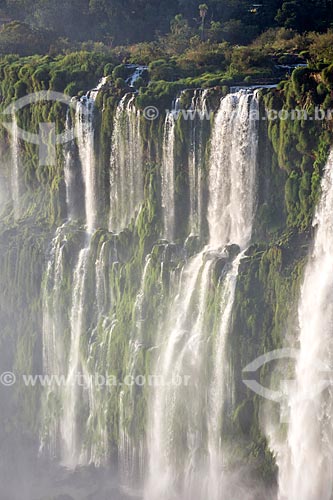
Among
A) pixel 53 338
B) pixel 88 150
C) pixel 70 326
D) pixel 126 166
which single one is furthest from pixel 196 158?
pixel 53 338

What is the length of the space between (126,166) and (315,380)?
1046 centimetres

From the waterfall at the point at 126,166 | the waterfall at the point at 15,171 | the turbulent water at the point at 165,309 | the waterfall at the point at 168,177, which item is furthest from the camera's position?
the waterfall at the point at 15,171

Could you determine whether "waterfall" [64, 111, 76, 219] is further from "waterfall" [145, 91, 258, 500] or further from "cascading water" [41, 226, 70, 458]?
"waterfall" [145, 91, 258, 500]

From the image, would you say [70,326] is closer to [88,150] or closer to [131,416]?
[131,416]

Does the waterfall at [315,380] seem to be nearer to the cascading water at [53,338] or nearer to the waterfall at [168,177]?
the waterfall at [168,177]

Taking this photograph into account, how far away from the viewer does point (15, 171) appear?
37.8 m

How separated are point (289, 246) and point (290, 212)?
103 cm

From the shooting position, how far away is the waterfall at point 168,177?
3062 cm

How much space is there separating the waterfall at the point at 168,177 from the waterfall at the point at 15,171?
8.41m

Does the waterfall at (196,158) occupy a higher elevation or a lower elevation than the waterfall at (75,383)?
higher

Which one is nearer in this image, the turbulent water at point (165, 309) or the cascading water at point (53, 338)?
the turbulent water at point (165, 309)

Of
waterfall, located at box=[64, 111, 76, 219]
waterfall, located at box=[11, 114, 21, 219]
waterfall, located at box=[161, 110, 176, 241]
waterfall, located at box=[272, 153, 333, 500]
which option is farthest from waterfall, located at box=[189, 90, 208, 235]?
waterfall, located at box=[11, 114, 21, 219]

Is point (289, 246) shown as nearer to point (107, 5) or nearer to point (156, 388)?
point (156, 388)

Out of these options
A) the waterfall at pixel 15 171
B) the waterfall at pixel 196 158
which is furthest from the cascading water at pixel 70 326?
the waterfall at pixel 196 158
